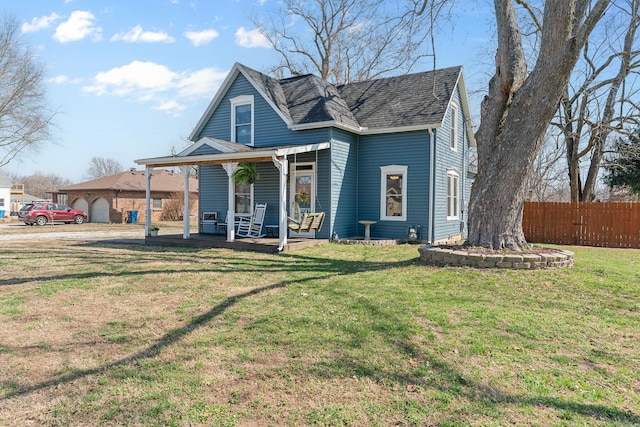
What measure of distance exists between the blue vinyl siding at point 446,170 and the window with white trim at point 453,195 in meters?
0.17

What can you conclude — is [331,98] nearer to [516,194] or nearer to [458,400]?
[516,194]

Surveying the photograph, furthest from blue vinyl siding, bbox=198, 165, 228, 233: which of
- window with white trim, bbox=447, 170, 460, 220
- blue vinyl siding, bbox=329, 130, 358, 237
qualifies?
window with white trim, bbox=447, 170, 460, 220

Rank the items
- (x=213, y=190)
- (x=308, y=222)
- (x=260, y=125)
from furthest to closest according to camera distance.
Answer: (x=213, y=190)
(x=260, y=125)
(x=308, y=222)

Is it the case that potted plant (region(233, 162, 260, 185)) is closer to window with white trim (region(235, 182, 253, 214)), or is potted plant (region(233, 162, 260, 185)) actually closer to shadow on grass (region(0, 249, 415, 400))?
window with white trim (region(235, 182, 253, 214))

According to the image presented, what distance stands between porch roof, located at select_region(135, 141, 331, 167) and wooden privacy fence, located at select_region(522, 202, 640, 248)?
874 centimetres

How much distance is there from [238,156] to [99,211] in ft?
73.6

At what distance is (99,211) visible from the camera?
28.9 m

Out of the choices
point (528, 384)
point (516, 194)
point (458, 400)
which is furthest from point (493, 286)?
point (458, 400)

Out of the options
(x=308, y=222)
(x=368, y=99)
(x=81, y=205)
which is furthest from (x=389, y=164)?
(x=81, y=205)

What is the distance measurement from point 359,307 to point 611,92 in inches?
729

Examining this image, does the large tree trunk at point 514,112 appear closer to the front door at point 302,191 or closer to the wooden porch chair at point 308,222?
the wooden porch chair at point 308,222

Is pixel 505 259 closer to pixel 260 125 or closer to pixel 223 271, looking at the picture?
pixel 223 271

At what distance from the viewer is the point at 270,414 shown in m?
2.75

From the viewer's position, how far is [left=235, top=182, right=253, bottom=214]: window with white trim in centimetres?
1426
